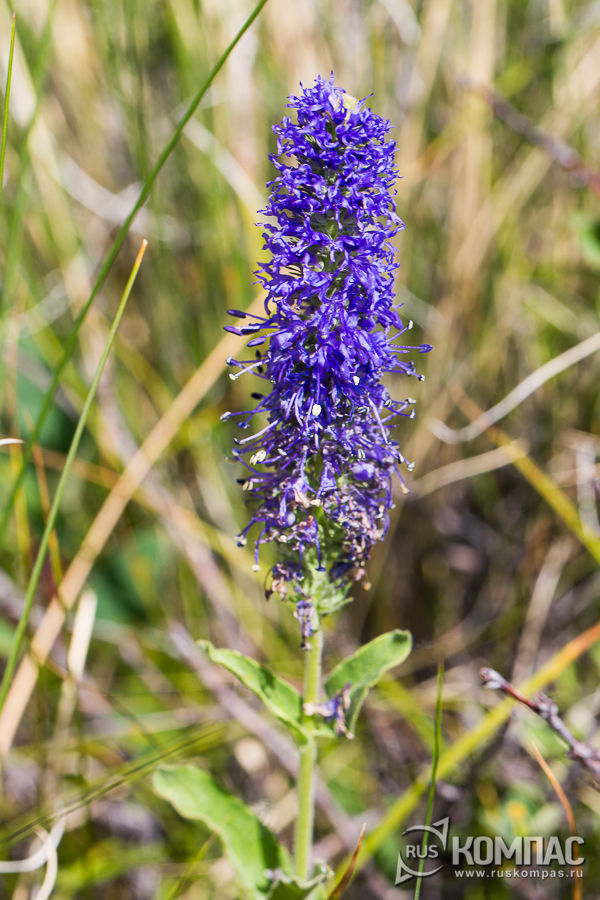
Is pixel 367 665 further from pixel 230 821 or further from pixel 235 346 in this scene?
pixel 235 346

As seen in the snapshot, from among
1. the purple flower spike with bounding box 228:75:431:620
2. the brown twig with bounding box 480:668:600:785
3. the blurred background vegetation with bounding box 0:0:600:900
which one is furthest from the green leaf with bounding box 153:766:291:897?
the blurred background vegetation with bounding box 0:0:600:900

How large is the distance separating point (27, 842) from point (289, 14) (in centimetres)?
378

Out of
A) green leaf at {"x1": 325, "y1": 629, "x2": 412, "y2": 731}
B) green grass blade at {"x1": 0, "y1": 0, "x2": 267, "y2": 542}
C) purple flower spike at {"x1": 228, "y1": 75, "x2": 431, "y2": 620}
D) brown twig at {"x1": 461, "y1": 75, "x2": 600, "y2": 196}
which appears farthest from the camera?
brown twig at {"x1": 461, "y1": 75, "x2": 600, "y2": 196}

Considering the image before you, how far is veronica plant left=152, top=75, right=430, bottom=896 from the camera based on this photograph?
160 cm

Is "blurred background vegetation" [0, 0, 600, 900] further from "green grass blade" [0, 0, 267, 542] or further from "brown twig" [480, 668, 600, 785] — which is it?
"green grass blade" [0, 0, 267, 542]

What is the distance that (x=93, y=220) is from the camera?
418 cm

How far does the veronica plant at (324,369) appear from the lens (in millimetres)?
1597

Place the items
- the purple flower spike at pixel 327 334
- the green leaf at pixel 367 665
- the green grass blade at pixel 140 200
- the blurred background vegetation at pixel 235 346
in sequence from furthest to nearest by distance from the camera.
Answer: the blurred background vegetation at pixel 235 346 → the green leaf at pixel 367 665 → the green grass blade at pixel 140 200 → the purple flower spike at pixel 327 334

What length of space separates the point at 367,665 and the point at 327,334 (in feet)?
2.90

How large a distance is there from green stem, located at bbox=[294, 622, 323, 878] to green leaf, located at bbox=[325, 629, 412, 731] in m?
0.10

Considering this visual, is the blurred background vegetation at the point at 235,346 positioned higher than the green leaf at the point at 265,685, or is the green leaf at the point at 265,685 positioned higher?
the blurred background vegetation at the point at 235,346

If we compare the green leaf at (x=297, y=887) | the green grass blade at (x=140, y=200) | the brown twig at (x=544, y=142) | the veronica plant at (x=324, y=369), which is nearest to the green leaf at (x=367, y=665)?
the veronica plant at (x=324, y=369)

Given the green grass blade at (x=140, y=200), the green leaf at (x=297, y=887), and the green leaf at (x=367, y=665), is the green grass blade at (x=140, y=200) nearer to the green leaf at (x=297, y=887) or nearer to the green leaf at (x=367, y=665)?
the green leaf at (x=367, y=665)

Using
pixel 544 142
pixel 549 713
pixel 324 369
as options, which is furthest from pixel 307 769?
pixel 544 142
